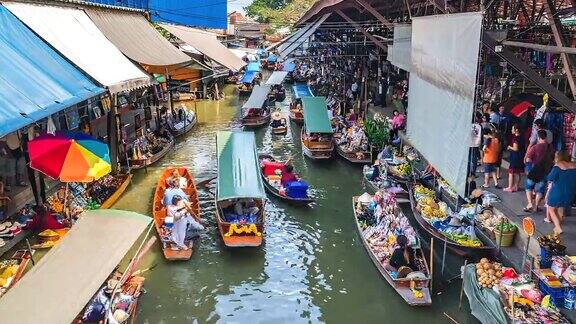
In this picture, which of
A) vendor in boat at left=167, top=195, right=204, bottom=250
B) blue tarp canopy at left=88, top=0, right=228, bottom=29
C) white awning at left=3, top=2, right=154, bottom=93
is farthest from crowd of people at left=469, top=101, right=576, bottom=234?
blue tarp canopy at left=88, top=0, right=228, bottom=29

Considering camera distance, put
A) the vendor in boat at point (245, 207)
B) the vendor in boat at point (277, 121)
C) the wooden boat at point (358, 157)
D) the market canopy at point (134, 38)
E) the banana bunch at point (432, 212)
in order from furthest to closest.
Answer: the vendor in boat at point (277, 121)
the wooden boat at point (358, 157)
the market canopy at point (134, 38)
the vendor in boat at point (245, 207)
the banana bunch at point (432, 212)

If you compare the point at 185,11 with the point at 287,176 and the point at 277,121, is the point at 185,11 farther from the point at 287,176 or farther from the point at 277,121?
the point at 287,176

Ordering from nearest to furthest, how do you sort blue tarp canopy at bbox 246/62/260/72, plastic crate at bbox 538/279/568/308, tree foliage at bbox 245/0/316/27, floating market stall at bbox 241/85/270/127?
1. plastic crate at bbox 538/279/568/308
2. floating market stall at bbox 241/85/270/127
3. blue tarp canopy at bbox 246/62/260/72
4. tree foliage at bbox 245/0/316/27

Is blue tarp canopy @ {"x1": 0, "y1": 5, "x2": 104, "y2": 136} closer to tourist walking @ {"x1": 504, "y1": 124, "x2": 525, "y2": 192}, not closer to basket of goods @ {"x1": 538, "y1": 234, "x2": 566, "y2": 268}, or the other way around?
basket of goods @ {"x1": 538, "y1": 234, "x2": 566, "y2": 268}

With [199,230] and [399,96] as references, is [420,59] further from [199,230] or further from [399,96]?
[399,96]

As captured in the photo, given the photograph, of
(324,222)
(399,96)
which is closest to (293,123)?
(399,96)

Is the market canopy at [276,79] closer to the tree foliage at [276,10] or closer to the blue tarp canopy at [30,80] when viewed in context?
the tree foliage at [276,10]

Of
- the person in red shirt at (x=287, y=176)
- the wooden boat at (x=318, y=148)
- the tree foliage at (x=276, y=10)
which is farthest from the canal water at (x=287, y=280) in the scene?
the tree foliage at (x=276, y=10)
